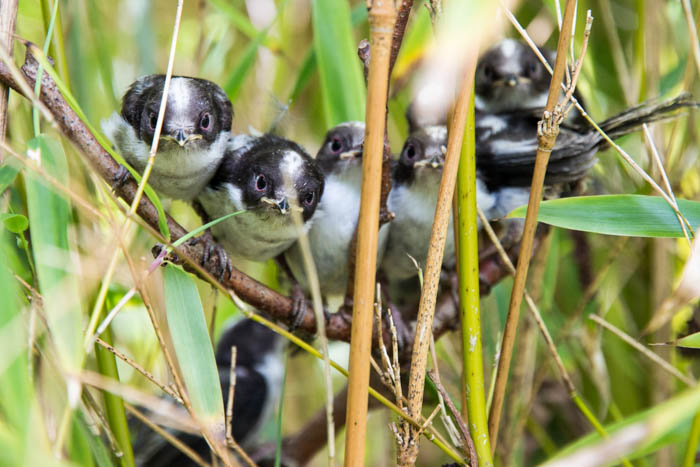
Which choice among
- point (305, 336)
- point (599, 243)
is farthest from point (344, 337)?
point (599, 243)

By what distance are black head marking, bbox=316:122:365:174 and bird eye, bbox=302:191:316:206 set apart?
0.60 feet

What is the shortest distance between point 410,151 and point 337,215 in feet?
0.67

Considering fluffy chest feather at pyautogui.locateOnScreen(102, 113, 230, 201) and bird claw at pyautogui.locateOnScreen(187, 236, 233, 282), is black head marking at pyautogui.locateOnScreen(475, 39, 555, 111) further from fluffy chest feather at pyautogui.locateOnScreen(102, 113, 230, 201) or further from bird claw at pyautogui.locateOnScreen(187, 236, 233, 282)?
bird claw at pyautogui.locateOnScreen(187, 236, 233, 282)

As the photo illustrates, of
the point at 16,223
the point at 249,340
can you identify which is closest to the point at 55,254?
the point at 16,223

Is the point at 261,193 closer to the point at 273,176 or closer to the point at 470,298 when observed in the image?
the point at 273,176

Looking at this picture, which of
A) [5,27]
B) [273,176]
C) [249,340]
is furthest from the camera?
[249,340]

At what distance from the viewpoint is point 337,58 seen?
147cm

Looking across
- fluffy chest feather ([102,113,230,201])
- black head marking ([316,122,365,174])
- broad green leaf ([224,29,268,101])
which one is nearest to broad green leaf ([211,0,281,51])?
broad green leaf ([224,29,268,101])

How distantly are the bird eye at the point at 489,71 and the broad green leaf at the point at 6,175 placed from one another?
1.27 metres

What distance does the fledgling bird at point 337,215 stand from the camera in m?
1.45

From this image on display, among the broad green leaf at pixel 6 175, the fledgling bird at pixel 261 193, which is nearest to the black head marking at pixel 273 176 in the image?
the fledgling bird at pixel 261 193

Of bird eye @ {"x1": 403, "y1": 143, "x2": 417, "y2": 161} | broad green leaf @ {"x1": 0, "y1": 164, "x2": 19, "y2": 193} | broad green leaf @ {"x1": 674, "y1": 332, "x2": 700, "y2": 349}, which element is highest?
broad green leaf @ {"x1": 0, "y1": 164, "x2": 19, "y2": 193}

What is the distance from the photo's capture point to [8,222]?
0.85m

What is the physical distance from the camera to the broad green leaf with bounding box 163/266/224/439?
2.61 feet
